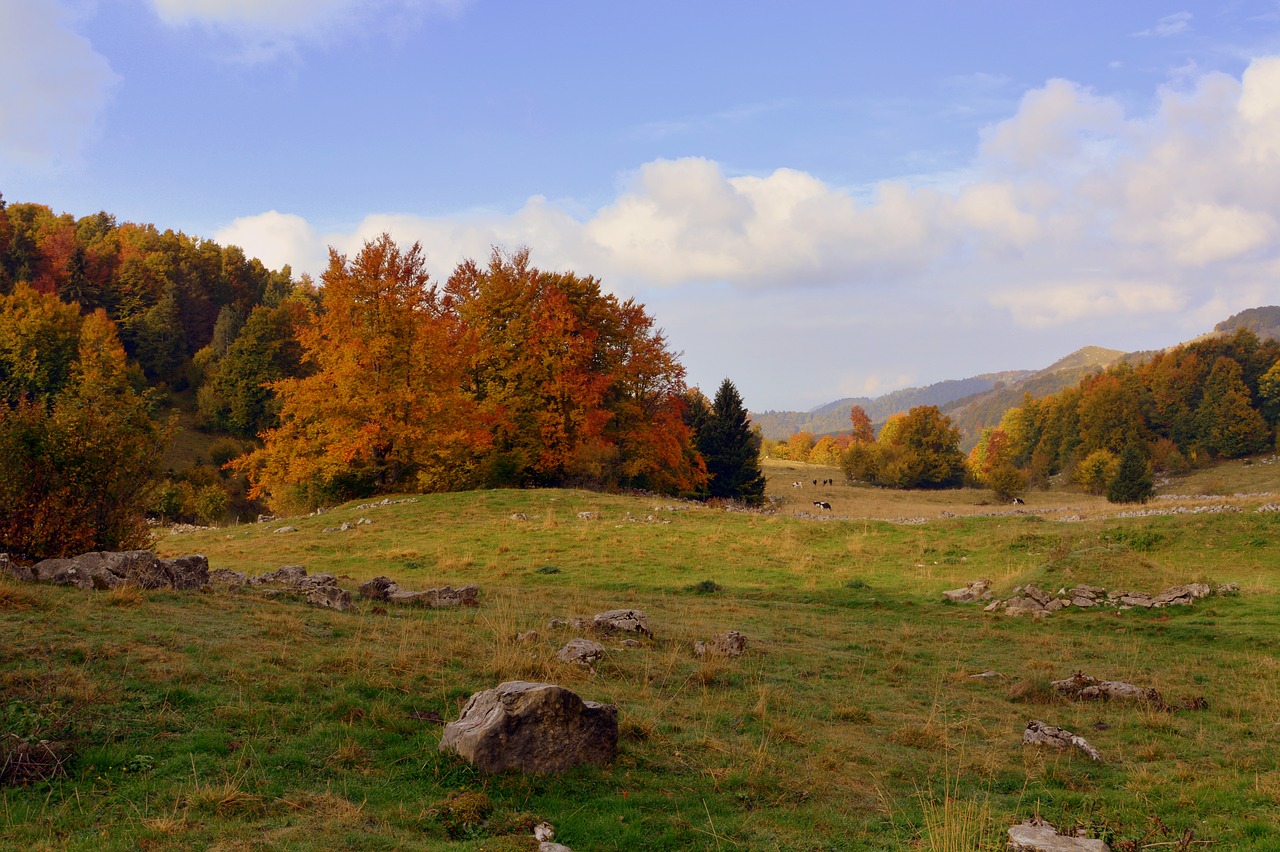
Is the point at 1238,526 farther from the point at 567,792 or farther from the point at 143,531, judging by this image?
the point at 143,531

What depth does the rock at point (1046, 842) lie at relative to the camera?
577cm

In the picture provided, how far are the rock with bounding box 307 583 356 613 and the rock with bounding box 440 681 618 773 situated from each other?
22.1 ft

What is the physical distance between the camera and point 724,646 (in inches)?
499

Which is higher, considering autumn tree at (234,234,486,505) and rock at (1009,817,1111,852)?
autumn tree at (234,234,486,505)

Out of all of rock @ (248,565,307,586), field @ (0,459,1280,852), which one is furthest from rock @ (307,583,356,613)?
rock @ (248,565,307,586)

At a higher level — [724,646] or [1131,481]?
[724,646]

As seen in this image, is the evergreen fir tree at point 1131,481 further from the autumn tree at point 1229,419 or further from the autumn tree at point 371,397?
the autumn tree at point 1229,419

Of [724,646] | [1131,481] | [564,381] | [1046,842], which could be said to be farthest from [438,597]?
[1131,481]

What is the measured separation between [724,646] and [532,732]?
6.12 metres

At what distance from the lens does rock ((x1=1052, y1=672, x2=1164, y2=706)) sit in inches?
436

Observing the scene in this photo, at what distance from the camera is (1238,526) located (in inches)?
989

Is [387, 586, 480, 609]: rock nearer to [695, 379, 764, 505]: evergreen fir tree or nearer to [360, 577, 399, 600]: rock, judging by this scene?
[360, 577, 399, 600]: rock

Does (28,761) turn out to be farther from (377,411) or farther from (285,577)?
(377,411)

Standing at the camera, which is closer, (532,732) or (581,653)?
(532,732)
